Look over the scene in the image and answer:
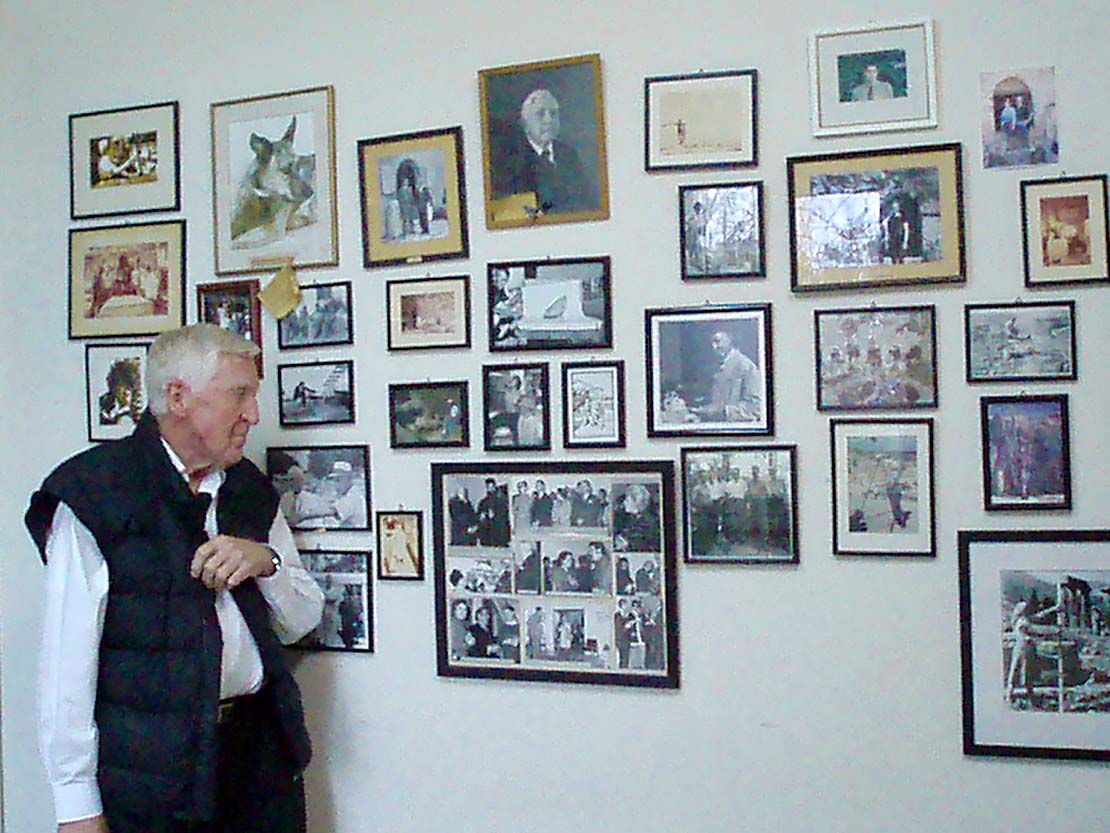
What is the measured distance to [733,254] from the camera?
1.90 m

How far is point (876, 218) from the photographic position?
1833mm

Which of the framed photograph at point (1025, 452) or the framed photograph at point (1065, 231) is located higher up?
the framed photograph at point (1065, 231)

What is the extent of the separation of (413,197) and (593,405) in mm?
607

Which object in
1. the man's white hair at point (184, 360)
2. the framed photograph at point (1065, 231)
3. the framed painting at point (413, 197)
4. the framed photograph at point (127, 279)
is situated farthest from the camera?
the framed photograph at point (127, 279)

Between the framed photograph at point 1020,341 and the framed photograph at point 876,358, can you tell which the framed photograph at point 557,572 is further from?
the framed photograph at point 1020,341

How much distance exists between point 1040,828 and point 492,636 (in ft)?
3.60

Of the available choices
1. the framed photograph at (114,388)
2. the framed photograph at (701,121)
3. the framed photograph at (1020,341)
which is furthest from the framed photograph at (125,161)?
the framed photograph at (1020,341)

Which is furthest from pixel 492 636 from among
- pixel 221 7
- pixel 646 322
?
pixel 221 7

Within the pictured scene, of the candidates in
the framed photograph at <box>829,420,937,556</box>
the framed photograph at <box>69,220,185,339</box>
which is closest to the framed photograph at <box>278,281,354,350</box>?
the framed photograph at <box>69,220,185,339</box>

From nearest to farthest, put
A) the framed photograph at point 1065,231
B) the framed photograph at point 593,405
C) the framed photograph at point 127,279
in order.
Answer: the framed photograph at point 1065,231, the framed photograph at point 593,405, the framed photograph at point 127,279

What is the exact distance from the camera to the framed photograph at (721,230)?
74.4 inches

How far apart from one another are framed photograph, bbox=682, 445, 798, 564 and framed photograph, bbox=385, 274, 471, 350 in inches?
21.8

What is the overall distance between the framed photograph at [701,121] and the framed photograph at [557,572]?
61 cm

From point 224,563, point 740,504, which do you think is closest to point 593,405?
point 740,504
